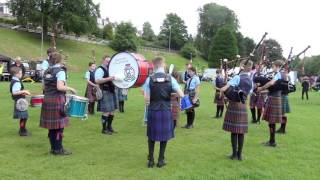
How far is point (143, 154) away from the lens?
7.87 m

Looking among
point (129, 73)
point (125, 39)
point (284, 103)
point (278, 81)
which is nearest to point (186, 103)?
point (129, 73)

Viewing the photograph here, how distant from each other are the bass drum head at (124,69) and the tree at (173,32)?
266 feet

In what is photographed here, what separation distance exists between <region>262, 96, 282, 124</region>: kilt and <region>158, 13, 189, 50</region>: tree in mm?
81532

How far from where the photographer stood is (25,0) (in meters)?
53.8

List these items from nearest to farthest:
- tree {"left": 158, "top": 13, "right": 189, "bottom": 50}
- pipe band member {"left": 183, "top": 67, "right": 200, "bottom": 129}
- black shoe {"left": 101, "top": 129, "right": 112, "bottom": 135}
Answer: black shoe {"left": 101, "top": 129, "right": 112, "bottom": 135} < pipe band member {"left": 183, "top": 67, "right": 200, "bottom": 129} < tree {"left": 158, "top": 13, "right": 189, "bottom": 50}

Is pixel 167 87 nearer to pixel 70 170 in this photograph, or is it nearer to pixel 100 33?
pixel 70 170

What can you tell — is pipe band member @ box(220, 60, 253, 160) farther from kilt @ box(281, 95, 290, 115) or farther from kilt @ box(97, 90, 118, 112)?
kilt @ box(97, 90, 118, 112)

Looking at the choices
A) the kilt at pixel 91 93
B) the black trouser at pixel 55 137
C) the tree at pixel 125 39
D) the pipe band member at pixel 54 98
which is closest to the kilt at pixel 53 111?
the pipe band member at pixel 54 98

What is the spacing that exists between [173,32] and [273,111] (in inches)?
3366

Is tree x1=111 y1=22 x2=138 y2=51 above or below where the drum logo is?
above

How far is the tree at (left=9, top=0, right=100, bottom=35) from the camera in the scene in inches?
2124

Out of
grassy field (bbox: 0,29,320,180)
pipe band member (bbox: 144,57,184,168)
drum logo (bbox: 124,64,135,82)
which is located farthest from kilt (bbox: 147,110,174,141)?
drum logo (bbox: 124,64,135,82)

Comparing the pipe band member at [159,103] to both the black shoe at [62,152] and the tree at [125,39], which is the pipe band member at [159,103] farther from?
the tree at [125,39]

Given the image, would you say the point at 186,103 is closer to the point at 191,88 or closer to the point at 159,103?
the point at 191,88
